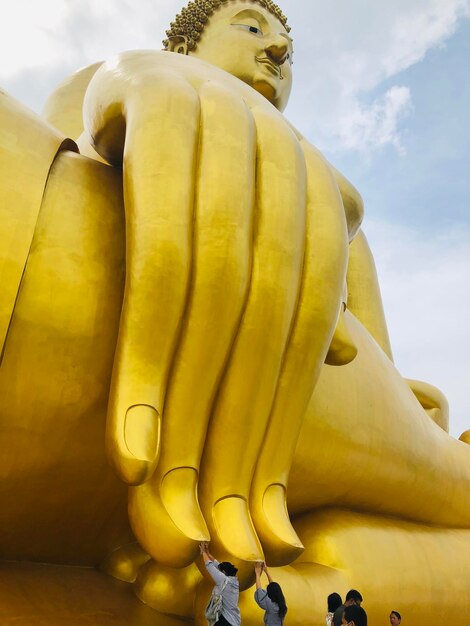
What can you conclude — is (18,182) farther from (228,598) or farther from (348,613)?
(348,613)

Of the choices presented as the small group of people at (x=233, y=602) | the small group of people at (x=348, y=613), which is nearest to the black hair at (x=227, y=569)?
the small group of people at (x=233, y=602)

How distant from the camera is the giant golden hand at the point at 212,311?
104 inches

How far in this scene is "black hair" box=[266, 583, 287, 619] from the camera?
2.60m

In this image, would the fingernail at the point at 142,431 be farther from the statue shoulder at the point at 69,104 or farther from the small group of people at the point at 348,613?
the statue shoulder at the point at 69,104

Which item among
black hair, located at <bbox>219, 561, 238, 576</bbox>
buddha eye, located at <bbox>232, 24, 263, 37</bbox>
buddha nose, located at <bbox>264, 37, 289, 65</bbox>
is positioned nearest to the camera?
black hair, located at <bbox>219, 561, 238, 576</bbox>

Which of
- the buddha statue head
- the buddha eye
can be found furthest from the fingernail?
the buddha eye

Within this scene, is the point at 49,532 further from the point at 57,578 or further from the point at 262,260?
the point at 262,260

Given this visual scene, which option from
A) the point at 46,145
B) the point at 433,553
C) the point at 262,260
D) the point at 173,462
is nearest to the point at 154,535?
the point at 173,462

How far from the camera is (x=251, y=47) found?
211 inches

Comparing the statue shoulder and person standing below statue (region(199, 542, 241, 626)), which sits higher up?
the statue shoulder

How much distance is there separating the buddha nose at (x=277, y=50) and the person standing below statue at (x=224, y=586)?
12.3 feet

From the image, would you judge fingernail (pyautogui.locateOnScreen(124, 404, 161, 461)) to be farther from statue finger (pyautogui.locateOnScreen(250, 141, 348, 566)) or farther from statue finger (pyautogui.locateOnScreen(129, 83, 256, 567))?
statue finger (pyautogui.locateOnScreen(250, 141, 348, 566))

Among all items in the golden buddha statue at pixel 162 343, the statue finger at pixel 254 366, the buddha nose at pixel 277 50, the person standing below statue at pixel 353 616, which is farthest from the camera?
the buddha nose at pixel 277 50

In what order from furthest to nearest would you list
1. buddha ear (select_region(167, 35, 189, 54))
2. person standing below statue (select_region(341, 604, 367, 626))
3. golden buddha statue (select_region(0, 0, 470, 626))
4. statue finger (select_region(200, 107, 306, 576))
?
buddha ear (select_region(167, 35, 189, 54))
statue finger (select_region(200, 107, 306, 576))
golden buddha statue (select_region(0, 0, 470, 626))
person standing below statue (select_region(341, 604, 367, 626))
